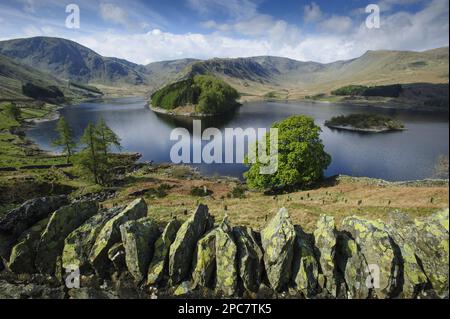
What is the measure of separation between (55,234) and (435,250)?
81.9 feet

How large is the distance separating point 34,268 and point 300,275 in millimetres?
18574

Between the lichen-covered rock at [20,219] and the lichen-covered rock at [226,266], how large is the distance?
15.6 m

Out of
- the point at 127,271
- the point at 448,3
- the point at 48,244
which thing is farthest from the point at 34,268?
the point at 448,3

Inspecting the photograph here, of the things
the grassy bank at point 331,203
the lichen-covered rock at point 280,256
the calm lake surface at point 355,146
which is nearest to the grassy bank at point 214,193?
the grassy bank at point 331,203

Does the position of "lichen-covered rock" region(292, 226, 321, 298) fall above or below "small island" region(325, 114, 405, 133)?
below

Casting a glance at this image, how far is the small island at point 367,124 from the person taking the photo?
121562 millimetres

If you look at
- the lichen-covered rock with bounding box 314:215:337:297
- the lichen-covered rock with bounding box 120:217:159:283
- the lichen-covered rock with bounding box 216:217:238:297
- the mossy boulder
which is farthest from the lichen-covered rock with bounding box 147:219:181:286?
the mossy boulder

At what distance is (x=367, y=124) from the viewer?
126750 millimetres

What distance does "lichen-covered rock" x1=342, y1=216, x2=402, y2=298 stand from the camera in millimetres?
14789

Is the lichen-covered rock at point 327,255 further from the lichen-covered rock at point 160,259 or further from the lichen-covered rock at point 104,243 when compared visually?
the lichen-covered rock at point 104,243

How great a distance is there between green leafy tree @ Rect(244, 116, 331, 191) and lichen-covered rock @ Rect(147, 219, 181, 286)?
29.5 metres

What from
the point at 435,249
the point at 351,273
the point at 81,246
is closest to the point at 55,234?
the point at 81,246

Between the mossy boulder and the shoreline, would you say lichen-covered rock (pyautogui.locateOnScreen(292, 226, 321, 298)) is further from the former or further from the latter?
the shoreline
